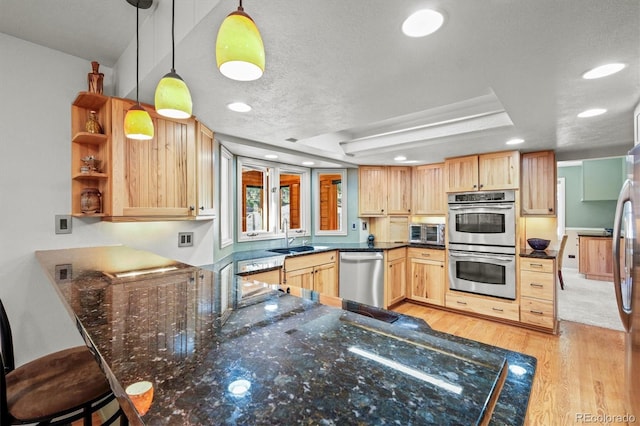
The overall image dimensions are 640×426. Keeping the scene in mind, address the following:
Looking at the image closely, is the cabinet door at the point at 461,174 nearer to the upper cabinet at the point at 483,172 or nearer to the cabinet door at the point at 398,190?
the upper cabinet at the point at 483,172

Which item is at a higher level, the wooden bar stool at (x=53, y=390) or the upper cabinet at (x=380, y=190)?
the upper cabinet at (x=380, y=190)

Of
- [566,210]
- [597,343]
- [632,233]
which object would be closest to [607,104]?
[632,233]

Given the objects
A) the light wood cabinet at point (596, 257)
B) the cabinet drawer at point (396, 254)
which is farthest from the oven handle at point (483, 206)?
the light wood cabinet at point (596, 257)

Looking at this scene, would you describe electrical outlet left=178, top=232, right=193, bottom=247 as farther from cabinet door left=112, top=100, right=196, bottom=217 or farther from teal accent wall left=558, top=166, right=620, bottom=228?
teal accent wall left=558, top=166, right=620, bottom=228

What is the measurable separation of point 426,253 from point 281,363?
392 centimetres

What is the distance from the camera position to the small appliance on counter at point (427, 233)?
415 centimetres

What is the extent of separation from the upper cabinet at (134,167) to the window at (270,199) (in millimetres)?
1290

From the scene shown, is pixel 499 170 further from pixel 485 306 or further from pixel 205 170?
pixel 205 170

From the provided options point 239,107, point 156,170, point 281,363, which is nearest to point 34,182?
point 156,170

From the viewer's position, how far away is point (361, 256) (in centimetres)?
383

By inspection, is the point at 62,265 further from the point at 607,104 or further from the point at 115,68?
the point at 607,104

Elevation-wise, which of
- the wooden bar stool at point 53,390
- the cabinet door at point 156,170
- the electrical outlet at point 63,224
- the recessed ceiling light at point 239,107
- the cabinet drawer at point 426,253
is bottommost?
the wooden bar stool at point 53,390

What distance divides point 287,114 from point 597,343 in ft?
12.6

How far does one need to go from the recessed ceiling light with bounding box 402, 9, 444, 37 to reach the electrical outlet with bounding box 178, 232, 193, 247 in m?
2.23
